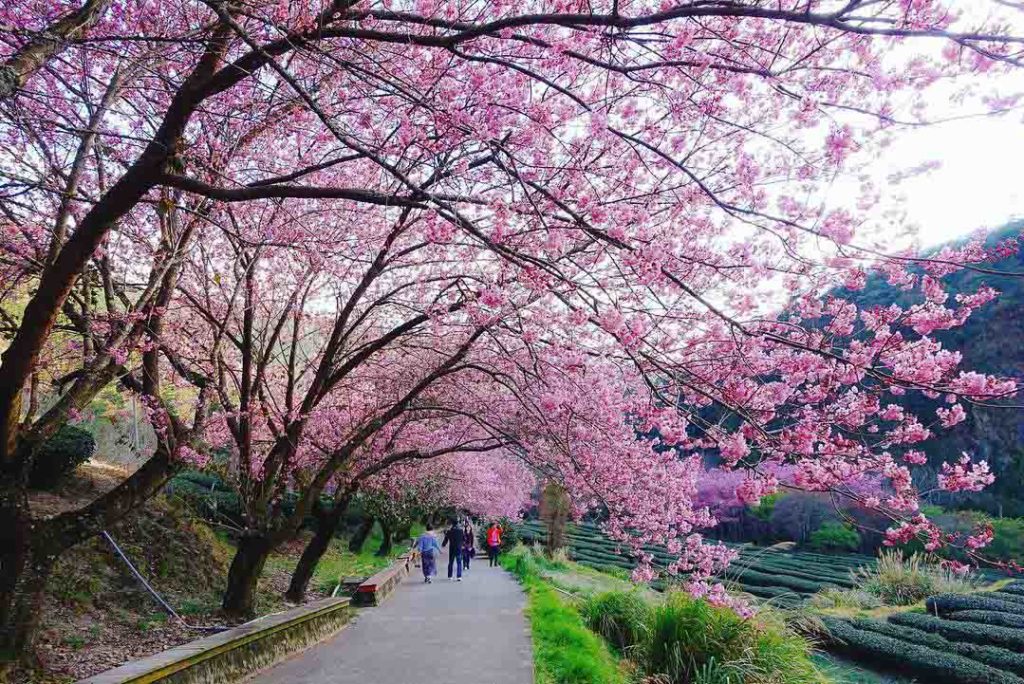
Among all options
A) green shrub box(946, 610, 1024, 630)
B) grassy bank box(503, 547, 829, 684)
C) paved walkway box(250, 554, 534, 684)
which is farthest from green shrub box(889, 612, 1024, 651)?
paved walkway box(250, 554, 534, 684)

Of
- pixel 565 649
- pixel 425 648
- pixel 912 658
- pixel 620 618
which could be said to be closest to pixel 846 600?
pixel 912 658

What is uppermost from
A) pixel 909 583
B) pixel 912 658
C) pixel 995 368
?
pixel 995 368

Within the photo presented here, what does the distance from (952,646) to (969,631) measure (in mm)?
834

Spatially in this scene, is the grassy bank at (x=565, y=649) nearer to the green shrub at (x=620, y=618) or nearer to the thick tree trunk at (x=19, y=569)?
the green shrub at (x=620, y=618)

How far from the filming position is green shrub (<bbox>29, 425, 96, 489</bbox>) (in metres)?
11.8

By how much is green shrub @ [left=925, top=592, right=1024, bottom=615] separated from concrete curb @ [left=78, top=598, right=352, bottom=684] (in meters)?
12.1

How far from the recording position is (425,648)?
8859mm

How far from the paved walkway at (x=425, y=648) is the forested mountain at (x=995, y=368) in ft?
93.9

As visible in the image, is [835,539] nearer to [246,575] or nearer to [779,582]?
[779,582]

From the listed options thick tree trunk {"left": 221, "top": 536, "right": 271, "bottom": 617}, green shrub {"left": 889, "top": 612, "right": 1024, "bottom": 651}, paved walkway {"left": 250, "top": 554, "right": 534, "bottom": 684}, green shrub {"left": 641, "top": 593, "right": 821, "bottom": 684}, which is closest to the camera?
green shrub {"left": 641, "top": 593, "right": 821, "bottom": 684}

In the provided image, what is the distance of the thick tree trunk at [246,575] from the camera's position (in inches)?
369

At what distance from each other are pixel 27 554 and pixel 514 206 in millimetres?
5029

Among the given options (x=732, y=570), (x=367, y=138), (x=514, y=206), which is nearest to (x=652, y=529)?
(x=514, y=206)

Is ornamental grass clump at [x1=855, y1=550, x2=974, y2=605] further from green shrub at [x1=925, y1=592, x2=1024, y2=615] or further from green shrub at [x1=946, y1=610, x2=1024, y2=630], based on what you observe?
green shrub at [x1=946, y1=610, x2=1024, y2=630]
